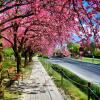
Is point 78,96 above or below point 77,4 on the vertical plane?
below

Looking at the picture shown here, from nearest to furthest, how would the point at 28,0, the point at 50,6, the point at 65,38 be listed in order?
the point at 50,6 → the point at 28,0 → the point at 65,38

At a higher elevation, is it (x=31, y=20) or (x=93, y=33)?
(x=31, y=20)

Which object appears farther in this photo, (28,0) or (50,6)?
(28,0)

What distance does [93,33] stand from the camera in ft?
24.8

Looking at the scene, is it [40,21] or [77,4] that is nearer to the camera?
[77,4]

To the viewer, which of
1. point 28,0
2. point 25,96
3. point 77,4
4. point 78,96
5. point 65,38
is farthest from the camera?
point 65,38

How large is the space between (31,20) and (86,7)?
1250cm

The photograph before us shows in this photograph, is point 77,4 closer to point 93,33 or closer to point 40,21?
point 93,33

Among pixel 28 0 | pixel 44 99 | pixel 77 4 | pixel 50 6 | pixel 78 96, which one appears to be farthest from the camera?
pixel 78 96

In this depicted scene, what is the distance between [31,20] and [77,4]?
41.9 feet

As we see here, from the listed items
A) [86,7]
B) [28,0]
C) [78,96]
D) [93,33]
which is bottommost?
[78,96]

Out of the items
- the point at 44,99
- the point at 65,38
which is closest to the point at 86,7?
the point at 44,99

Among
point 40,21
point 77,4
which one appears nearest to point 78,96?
point 40,21

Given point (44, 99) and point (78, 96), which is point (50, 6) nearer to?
point (44, 99)
